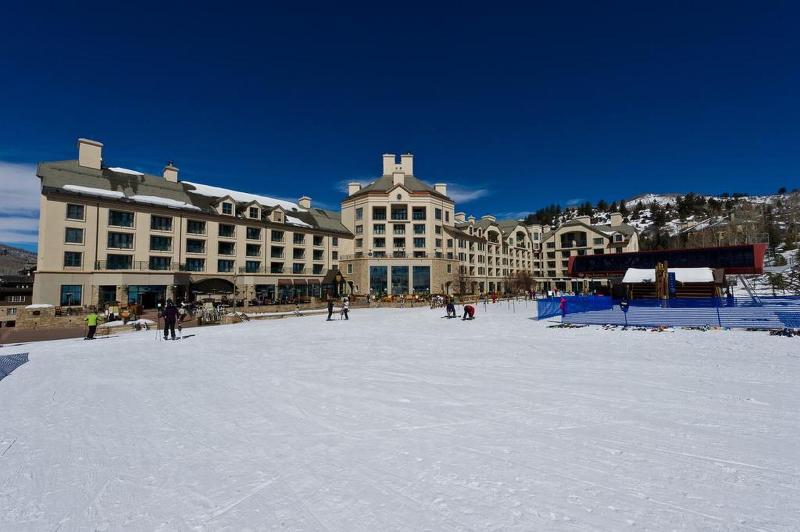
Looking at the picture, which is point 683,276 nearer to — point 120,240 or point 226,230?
point 226,230

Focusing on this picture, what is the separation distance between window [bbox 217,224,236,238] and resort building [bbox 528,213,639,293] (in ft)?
198

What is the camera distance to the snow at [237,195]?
1887 inches

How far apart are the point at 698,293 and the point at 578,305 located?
18386 mm

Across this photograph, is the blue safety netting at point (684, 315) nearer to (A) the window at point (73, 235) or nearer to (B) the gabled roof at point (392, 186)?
(B) the gabled roof at point (392, 186)

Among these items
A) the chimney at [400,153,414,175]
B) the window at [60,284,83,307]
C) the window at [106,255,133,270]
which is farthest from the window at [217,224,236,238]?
the chimney at [400,153,414,175]

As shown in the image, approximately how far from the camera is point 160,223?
3944 centimetres

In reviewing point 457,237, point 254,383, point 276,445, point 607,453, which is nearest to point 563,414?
point 607,453

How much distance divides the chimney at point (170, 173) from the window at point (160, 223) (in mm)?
7876

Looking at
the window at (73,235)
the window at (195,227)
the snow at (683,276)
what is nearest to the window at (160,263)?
the window at (195,227)

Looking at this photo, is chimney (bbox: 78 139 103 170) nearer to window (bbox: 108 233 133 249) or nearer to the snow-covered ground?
window (bbox: 108 233 133 249)

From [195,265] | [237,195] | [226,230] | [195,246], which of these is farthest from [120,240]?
[237,195]

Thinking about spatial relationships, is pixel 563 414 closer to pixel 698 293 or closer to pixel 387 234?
pixel 698 293

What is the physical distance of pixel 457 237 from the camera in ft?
198

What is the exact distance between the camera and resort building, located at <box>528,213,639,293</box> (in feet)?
251
